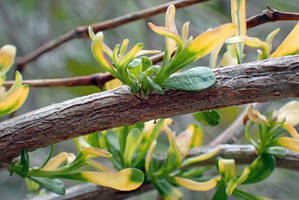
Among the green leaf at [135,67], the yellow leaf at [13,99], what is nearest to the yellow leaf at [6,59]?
the yellow leaf at [13,99]

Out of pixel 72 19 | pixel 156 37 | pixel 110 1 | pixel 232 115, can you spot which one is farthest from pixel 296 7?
pixel 72 19

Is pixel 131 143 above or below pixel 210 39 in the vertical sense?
below

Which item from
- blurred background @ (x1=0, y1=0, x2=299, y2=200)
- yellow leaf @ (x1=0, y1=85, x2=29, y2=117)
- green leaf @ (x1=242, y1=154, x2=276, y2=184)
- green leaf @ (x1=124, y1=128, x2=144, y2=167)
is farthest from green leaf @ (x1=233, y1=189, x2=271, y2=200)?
blurred background @ (x1=0, y1=0, x2=299, y2=200)

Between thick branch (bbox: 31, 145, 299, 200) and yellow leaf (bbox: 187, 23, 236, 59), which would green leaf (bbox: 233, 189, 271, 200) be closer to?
thick branch (bbox: 31, 145, 299, 200)

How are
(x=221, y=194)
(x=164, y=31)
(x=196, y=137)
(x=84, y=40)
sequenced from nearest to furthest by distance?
(x=164, y=31), (x=221, y=194), (x=196, y=137), (x=84, y=40)

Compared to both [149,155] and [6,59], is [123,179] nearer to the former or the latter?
[149,155]

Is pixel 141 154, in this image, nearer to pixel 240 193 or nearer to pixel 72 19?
pixel 240 193

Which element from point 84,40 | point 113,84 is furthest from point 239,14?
point 84,40
